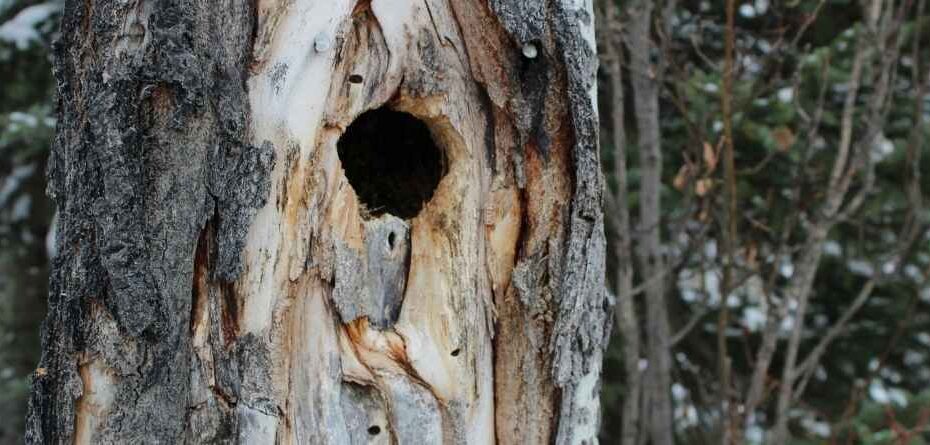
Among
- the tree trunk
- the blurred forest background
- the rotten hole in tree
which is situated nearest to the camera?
the tree trunk

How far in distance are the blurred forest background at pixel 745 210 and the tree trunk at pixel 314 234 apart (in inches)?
59.9

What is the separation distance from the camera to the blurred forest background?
398 cm

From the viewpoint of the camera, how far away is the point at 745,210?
182 inches

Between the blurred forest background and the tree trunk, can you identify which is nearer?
the tree trunk

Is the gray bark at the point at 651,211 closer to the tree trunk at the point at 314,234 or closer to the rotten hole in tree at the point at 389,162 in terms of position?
the rotten hole in tree at the point at 389,162

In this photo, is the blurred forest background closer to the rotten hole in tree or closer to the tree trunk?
the rotten hole in tree

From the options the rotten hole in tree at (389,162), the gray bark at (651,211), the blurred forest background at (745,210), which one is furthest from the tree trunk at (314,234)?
the gray bark at (651,211)

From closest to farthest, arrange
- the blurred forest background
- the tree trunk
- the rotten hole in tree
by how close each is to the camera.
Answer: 1. the tree trunk
2. the rotten hole in tree
3. the blurred forest background

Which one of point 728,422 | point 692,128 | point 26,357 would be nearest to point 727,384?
point 728,422

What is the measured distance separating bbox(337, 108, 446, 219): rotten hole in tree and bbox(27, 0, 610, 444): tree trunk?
0.20 metres

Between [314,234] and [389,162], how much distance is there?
50cm

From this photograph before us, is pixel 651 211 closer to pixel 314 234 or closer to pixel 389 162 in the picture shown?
pixel 389 162

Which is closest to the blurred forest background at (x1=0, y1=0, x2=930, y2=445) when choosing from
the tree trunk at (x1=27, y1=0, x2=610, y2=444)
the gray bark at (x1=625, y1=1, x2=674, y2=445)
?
the gray bark at (x1=625, y1=1, x2=674, y2=445)

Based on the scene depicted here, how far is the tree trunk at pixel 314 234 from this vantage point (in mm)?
1867
